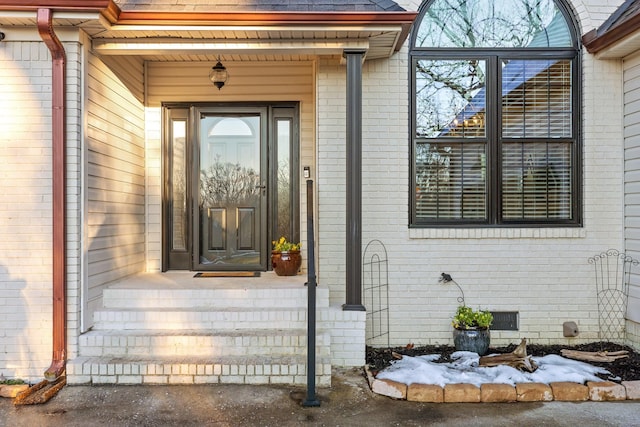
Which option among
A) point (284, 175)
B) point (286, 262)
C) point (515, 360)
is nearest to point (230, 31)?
point (284, 175)

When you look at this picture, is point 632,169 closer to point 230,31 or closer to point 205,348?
point 230,31

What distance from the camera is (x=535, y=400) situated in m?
3.57

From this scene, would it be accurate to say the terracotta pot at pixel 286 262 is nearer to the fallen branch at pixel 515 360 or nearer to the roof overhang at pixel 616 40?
the fallen branch at pixel 515 360

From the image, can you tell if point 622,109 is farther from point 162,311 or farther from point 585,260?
point 162,311

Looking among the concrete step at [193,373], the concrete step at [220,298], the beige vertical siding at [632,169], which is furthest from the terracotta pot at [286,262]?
the beige vertical siding at [632,169]

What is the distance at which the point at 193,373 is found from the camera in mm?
3812

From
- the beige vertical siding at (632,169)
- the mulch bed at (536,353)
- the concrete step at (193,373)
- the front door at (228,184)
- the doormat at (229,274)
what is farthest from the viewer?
the front door at (228,184)

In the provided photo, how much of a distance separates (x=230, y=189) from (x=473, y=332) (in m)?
3.03

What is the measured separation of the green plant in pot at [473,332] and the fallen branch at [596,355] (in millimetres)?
710

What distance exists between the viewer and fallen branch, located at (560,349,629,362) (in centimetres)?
430

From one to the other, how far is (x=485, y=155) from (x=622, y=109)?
4.60ft

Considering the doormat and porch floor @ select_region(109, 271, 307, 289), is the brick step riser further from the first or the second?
the doormat

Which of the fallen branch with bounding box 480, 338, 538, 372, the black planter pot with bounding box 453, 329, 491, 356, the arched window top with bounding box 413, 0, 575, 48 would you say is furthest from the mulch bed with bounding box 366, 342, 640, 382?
the arched window top with bounding box 413, 0, 575, 48

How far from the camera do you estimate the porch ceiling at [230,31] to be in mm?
3861
